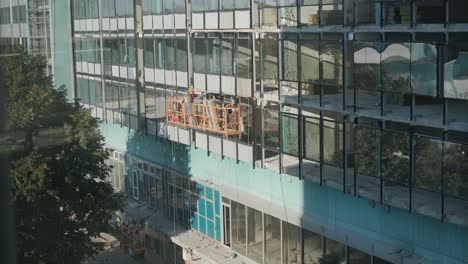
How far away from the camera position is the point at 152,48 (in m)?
6.42

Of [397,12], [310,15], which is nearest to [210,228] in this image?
[310,15]

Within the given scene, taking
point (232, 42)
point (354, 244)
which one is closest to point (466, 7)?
point (354, 244)

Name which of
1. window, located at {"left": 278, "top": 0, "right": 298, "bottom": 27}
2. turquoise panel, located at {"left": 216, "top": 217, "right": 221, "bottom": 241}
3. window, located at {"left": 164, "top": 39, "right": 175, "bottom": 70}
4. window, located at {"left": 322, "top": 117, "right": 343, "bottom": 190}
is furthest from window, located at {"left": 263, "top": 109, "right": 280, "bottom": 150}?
window, located at {"left": 164, "top": 39, "right": 175, "bottom": 70}

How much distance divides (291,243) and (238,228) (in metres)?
0.79

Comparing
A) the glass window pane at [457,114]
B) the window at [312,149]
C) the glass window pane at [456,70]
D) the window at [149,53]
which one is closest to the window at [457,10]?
the glass window pane at [456,70]

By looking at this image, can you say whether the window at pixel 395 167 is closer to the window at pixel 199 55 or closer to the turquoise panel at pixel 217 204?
the turquoise panel at pixel 217 204

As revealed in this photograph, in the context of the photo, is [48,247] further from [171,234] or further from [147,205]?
[147,205]

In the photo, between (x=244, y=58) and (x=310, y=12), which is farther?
(x=244, y=58)

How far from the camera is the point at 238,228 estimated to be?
18.1 feet

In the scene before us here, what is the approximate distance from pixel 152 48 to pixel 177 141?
38.4 inches

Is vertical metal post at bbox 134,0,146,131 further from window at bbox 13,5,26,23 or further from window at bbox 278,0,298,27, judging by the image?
window at bbox 278,0,298,27

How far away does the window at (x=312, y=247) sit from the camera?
4527 millimetres

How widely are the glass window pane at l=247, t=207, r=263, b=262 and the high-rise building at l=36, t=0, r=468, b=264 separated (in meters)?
0.02

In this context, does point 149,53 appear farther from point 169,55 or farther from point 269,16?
point 269,16
